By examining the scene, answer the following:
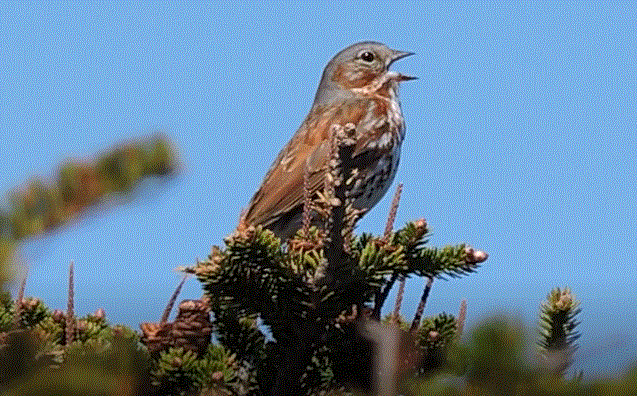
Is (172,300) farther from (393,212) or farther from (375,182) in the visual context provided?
(375,182)

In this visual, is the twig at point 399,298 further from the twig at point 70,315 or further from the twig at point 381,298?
the twig at point 70,315

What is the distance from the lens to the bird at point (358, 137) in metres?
6.86

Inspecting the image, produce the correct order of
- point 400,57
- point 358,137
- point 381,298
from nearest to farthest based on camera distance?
point 381,298 → point 358,137 → point 400,57

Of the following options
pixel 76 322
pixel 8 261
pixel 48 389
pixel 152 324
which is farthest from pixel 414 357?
pixel 48 389

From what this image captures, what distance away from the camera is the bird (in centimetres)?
686

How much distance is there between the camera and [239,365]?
8.20 feet

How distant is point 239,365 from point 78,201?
1424 millimetres

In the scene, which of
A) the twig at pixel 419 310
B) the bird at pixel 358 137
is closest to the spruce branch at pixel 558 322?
the twig at pixel 419 310

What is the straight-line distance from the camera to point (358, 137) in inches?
235

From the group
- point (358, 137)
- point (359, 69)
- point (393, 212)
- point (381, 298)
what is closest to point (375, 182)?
point (358, 137)

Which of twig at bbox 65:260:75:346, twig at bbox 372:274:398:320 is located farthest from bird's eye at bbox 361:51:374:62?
twig at bbox 65:260:75:346

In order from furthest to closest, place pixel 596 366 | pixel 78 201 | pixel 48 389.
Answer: pixel 78 201
pixel 596 366
pixel 48 389

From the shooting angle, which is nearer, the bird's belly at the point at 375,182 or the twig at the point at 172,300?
the twig at the point at 172,300

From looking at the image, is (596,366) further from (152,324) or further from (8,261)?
(152,324)
